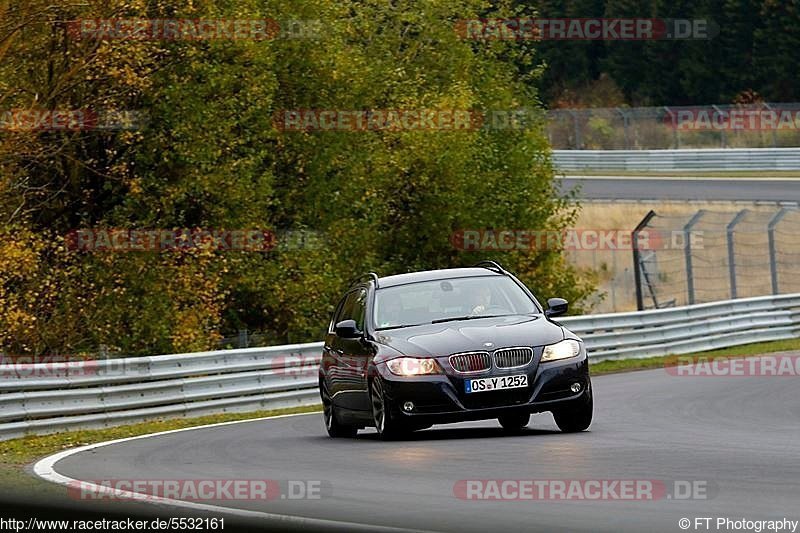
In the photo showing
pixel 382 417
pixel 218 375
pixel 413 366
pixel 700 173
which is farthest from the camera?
pixel 700 173

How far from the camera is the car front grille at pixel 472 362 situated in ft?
41.0

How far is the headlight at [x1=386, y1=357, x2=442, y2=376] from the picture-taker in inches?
494

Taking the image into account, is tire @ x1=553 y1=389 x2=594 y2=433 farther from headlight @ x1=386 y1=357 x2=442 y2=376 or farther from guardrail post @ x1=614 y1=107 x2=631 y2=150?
guardrail post @ x1=614 y1=107 x2=631 y2=150

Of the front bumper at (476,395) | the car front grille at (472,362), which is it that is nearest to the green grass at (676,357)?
the front bumper at (476,395)

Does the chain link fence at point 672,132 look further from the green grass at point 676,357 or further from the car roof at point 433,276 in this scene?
the car roof at point 433,276

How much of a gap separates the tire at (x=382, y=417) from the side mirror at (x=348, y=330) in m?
0.69

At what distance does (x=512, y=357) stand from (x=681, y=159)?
44.3m

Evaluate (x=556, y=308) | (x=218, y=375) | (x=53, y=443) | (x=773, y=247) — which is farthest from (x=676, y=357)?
(x=556, y=308)

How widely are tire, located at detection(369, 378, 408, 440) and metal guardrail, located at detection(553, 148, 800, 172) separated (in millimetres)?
38882

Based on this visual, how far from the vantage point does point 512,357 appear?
12.5 m

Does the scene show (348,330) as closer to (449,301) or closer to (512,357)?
(449,301)

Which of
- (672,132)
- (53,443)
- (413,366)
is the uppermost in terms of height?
(672,132)

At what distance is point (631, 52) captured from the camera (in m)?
93.2

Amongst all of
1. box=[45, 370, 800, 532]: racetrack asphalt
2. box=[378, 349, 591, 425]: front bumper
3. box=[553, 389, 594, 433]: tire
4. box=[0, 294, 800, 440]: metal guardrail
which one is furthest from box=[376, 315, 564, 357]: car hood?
box=[0, 294, 800, 440]: metal guardrail
